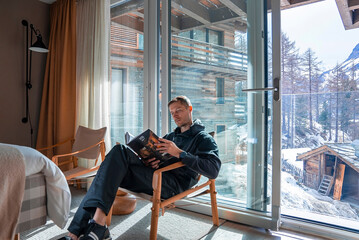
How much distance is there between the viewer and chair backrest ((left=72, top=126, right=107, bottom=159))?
2.57 m

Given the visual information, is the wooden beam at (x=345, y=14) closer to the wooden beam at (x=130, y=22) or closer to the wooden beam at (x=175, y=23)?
the wooden beam at (x=175, y=23)

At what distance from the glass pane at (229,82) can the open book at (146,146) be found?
68 centimetres

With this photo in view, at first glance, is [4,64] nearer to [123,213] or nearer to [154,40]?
[154,40]

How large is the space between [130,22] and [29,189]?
6.63 feet

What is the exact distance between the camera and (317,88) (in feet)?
6.48

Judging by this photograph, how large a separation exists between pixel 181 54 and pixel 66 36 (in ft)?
5.26

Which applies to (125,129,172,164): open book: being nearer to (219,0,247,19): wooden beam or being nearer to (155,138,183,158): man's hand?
(155,138,183,158): man's hand

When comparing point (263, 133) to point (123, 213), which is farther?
point (123, 213)

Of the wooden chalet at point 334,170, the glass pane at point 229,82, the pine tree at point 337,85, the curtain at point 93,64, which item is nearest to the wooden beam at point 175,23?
the glass pane at point 229,82

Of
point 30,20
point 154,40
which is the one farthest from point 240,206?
point 30,20

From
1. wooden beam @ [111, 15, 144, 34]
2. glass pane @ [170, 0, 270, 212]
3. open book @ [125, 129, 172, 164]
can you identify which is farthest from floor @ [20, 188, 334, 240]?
wooden beam @ [111, 15, 144, 34]

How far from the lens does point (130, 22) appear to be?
2908 mm

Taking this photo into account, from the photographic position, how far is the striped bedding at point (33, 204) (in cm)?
152

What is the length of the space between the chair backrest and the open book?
965mm
